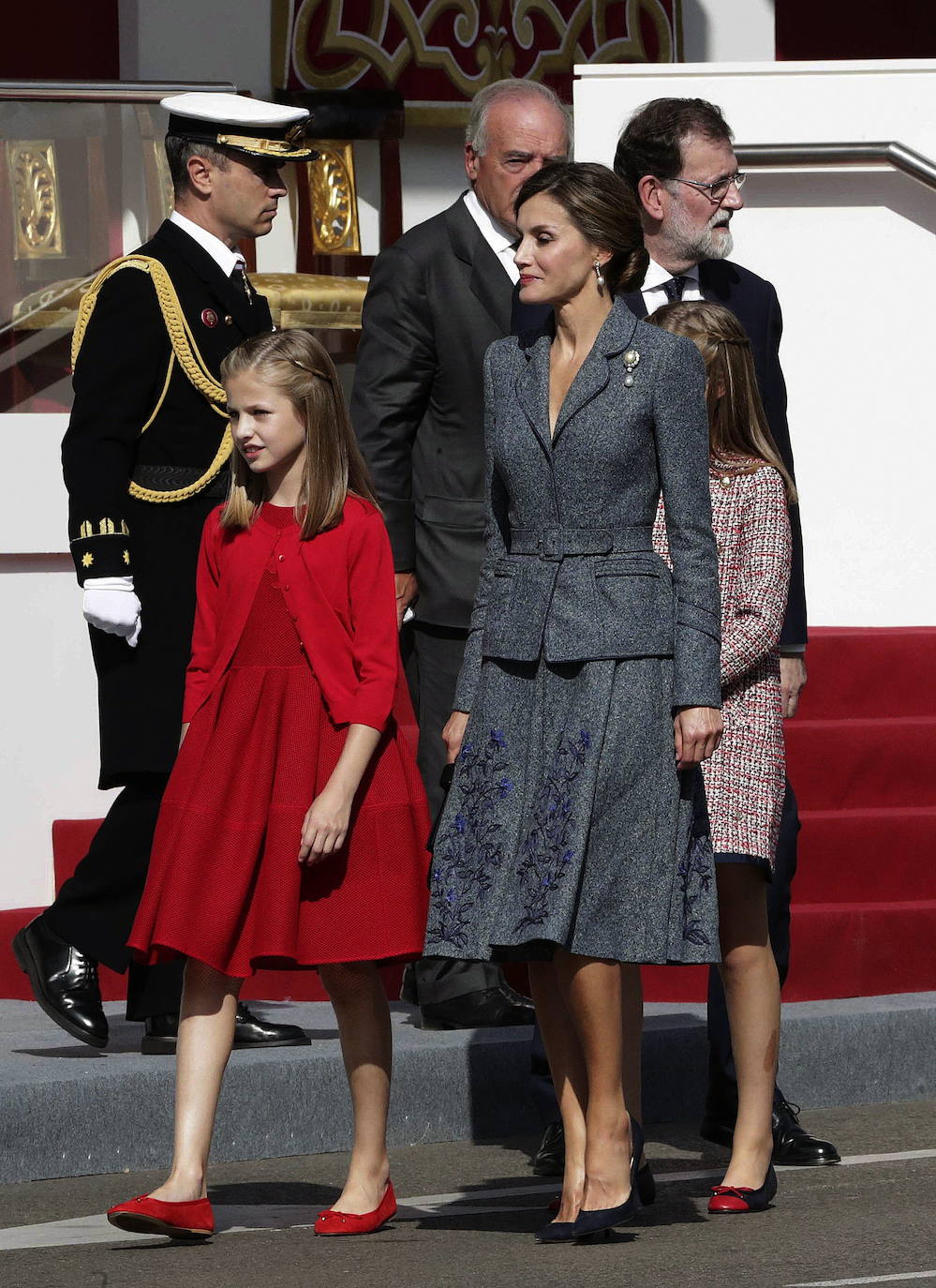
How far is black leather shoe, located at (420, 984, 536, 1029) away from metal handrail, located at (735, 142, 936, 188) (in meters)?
3.23

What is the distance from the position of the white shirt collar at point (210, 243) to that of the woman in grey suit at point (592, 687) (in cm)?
127

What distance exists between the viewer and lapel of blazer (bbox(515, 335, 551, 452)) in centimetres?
467

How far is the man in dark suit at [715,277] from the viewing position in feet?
18.0

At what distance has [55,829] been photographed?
7133mm

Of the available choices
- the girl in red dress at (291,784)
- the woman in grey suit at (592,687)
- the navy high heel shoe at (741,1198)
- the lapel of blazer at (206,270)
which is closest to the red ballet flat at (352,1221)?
the girl in red dress at (291,784)

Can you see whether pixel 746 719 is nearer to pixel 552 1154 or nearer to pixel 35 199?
pixel 552 1154

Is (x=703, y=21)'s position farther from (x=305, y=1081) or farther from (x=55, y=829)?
(x=305, y=1081)

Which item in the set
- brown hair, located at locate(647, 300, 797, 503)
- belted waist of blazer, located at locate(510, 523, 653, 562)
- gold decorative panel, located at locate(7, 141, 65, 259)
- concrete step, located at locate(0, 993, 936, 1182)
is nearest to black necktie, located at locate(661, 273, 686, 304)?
brown hair, located at locate(647, 300, 797, 503)

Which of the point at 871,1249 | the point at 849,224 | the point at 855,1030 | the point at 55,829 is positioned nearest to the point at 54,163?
the point at 55,829

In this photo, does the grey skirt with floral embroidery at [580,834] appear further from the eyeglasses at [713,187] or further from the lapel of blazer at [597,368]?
the eyeglasses at [713,187]

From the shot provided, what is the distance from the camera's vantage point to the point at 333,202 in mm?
10086

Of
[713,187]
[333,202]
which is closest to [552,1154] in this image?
[713,187]

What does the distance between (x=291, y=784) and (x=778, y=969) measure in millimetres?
1254

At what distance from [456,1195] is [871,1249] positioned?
97 cm
